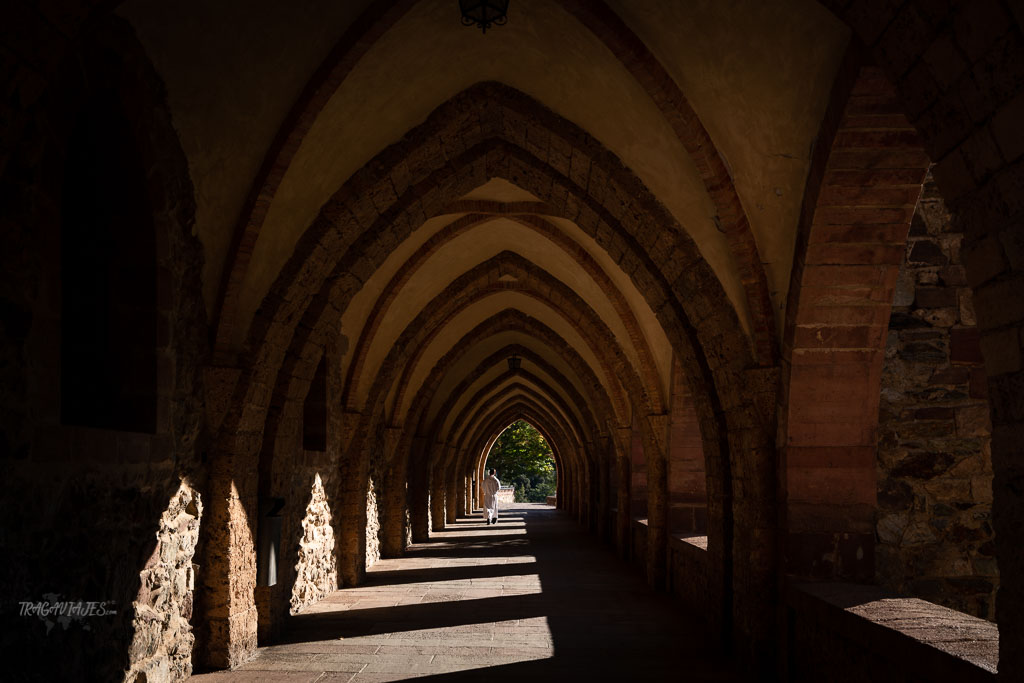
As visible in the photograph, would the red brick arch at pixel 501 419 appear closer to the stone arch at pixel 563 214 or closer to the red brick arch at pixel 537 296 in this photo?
the red brick arch at pixel 537 296

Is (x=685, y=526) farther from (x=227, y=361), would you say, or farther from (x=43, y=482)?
(x=43, y=482)

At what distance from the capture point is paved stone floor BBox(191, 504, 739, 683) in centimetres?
553

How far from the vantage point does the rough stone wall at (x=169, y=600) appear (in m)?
4.76

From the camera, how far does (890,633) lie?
3.65 meters

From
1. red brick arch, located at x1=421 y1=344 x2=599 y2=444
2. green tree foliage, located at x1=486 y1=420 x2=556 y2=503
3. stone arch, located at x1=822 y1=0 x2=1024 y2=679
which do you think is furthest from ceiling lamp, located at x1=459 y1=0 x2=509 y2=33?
green tree foliage, located at x1=486 y1=420 x2=556 y2=503

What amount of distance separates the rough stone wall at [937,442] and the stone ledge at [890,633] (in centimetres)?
122

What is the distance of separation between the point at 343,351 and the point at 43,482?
610cm

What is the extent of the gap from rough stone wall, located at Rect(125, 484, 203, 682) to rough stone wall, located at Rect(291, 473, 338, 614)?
238 cm

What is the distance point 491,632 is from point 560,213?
340 centimetres

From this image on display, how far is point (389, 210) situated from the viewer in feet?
23.4

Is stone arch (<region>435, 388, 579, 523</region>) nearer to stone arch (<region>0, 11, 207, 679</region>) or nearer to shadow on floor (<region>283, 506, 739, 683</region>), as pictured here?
shadow on floor (<region>283, 506, 739, 683</region>)

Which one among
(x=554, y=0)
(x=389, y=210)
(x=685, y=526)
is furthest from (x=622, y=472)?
(x=554, y=0)

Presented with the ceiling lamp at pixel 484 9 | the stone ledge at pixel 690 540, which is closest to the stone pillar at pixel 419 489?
the stone ledge at pixel 690 540

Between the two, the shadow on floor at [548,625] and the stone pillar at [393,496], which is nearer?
the shadow on floor at [548,625]
